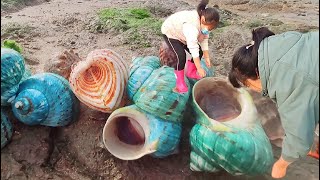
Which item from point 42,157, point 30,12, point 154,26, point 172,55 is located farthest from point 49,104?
point 30,12

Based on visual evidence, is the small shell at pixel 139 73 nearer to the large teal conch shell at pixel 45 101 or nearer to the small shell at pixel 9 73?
the large teal conch shell at pixel 45 101

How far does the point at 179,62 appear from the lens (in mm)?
3086

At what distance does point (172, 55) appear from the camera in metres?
3.25

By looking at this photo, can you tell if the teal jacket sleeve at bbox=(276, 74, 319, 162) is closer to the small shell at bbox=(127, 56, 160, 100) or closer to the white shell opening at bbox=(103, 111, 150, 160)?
the white shell opening at bbox=(103, 111, 150, 160)

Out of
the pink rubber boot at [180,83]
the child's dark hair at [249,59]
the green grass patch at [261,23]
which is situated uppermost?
the child's dark hair at [249,59]

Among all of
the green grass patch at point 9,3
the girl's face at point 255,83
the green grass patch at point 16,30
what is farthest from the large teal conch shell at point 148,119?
the green grass patch at point 9,3

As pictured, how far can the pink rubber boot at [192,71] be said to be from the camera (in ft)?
10.6

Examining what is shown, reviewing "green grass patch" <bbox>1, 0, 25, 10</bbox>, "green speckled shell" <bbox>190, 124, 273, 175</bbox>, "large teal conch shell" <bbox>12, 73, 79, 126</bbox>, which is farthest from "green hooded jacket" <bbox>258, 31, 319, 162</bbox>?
"green grass patch" <bbox>1, 0, 25, 10</bbox>

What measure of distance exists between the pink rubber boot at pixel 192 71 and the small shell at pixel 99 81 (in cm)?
54

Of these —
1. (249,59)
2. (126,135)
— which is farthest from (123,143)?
(249,59)

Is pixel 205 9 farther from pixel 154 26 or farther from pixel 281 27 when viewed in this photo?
pixel 281 27

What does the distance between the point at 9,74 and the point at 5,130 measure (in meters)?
0.38

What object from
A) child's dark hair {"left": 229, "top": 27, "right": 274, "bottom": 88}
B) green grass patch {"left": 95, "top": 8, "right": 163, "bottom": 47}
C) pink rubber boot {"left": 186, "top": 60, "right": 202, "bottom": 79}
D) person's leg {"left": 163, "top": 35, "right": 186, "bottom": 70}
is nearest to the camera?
child's dark hair {"left": 229, "top": 27, "right": 274, "bottom": 88}

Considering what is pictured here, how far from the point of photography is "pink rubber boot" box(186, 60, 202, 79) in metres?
3.23
